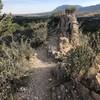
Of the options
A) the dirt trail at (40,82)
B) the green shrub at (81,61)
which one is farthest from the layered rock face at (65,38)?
Result: the green shrub at (81,61)

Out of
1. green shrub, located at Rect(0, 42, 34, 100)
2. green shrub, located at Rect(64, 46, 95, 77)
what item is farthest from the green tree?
green shrub, located at Rect(64, 46, 95, 77)

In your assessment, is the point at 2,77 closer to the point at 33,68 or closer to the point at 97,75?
the point at 33,68

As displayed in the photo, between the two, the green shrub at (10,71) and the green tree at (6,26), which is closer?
the green shrub at (10,71)

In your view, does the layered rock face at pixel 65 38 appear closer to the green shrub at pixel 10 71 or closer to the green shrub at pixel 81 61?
the green shrub at pixel 10 71

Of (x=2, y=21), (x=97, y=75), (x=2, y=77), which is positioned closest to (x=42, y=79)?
(x=2, y=77)

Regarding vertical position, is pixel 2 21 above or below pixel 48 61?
above

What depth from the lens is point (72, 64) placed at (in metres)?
9.42

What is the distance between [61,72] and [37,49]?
15.3 ft

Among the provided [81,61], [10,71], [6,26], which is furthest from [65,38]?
[10,71]

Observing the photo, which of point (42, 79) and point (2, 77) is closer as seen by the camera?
point (2, 77)

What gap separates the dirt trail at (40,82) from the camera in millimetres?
9234

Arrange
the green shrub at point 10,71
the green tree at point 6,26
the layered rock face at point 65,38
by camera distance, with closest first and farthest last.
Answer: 1. the green shrub at point 10,71
2. the layered rock face at point 65,38
3. the green tree at point 6,26

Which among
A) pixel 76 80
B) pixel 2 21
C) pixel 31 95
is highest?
pixel 2 21

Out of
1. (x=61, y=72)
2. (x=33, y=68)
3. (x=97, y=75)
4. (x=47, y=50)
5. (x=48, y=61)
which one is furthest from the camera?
(x=47, y=50)
